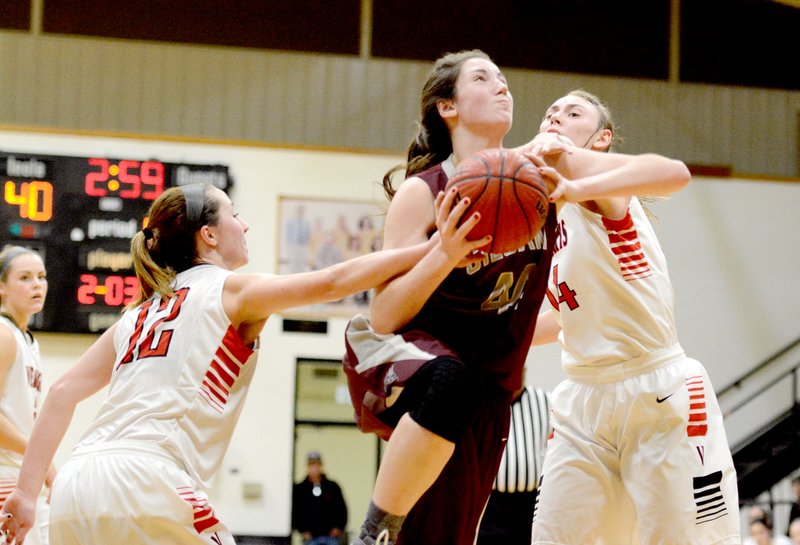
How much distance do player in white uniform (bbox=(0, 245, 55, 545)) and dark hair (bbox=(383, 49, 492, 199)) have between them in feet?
9.22

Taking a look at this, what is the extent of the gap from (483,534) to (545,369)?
6577mm

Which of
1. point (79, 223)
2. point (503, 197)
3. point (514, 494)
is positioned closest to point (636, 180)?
point (503, 197)

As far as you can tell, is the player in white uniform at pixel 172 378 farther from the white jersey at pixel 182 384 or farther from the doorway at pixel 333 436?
the doorway at pixel 333 436

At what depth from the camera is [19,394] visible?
19.9 ft

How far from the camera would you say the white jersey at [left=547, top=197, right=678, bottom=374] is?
4.23m

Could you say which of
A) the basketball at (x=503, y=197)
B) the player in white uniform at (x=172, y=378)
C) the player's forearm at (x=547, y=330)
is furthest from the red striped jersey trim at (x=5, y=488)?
the basketball at (x=503, y=197)

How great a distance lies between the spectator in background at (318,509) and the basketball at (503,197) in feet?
29.3

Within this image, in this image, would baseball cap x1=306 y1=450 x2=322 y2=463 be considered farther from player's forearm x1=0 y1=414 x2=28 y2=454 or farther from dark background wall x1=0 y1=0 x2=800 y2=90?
player's forearm x1=0 y1=414 x2=28 y2=454

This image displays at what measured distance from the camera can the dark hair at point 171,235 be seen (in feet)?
12.8

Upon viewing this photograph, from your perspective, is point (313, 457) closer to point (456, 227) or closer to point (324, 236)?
point (324, 236)

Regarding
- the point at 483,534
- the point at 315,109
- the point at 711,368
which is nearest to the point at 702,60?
the point at 711,368

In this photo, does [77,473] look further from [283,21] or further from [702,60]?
[702,60]

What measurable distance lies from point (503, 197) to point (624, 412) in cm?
136

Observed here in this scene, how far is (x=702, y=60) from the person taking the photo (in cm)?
1480
